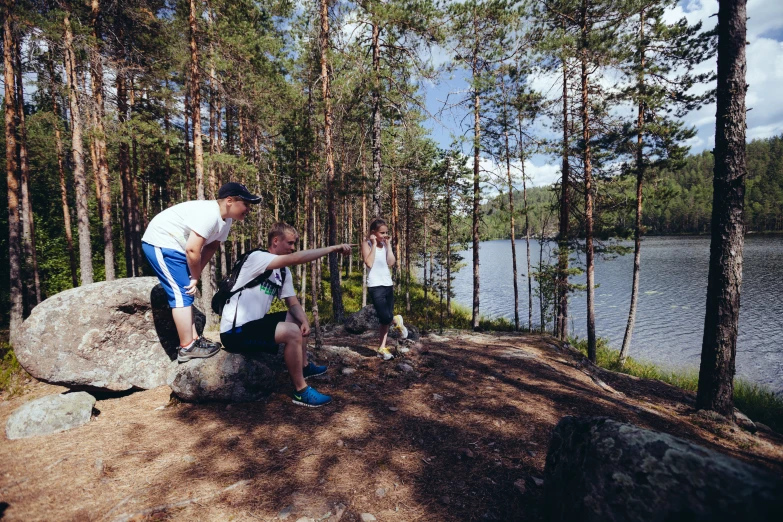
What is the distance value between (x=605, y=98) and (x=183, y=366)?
14.4 metres

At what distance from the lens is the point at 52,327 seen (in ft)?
13.9

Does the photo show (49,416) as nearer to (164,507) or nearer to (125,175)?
(164,507)

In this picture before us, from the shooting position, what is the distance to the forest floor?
7.54 ft

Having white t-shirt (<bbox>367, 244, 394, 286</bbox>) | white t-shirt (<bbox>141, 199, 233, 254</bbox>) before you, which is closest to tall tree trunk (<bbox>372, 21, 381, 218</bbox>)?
white t-shirt (<bbox>367, 244, 394, 286</bbox>)

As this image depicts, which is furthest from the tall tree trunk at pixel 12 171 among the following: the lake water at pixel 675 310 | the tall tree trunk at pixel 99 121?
the lake water at pixel 675 310

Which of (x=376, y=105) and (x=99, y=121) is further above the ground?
(x=376, y=105)

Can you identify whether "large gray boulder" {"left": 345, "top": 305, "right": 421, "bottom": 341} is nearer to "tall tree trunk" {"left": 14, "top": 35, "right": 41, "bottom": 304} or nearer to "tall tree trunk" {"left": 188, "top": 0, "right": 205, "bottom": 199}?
"tall tree trunk" {"left": 188, "top": 0, "right": 205, "bottom": 199}

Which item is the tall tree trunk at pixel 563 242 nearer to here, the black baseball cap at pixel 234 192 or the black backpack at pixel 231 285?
the black baseball cap at pixel 234 192

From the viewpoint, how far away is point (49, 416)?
3.42 m

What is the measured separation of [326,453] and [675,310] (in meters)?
26.7

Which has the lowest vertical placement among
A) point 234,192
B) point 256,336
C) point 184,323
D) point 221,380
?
point 221,380

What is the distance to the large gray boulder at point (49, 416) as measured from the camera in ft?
10.8

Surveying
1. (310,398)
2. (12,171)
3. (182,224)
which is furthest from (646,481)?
(12,171)

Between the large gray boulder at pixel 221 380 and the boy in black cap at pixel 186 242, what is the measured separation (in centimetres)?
16
